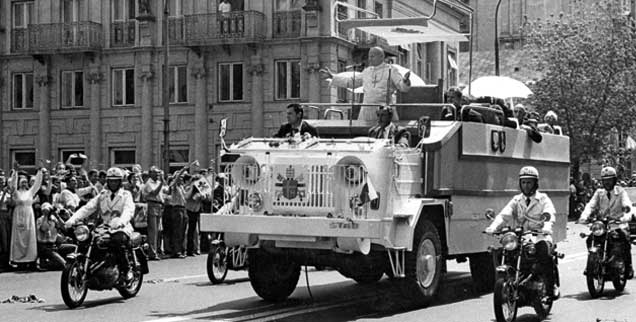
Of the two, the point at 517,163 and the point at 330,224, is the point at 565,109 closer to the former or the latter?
the point at 517,163

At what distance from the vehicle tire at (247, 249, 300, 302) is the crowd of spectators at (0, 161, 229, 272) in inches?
181

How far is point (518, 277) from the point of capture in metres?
11.9

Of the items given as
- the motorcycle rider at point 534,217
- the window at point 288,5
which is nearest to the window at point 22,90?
the window at point 288,5

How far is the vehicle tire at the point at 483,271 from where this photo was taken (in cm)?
1584

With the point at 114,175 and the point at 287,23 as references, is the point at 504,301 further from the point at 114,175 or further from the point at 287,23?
the point at 287,23

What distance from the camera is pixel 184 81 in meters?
41.1

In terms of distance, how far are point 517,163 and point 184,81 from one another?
86.4 feet

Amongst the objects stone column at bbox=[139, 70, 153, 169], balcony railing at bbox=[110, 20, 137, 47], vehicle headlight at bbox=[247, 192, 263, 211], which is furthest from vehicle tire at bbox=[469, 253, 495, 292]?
balcony railing at bbox=[110, 20, 137, 47]

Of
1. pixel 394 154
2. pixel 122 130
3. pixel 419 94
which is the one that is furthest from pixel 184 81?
pixel 394 154

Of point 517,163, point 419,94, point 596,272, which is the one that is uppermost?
point 419,94

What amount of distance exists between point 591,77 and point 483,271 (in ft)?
116

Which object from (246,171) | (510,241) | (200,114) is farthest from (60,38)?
(510,241)

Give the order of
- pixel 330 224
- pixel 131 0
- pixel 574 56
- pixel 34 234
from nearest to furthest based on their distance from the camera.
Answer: pixel 330 224, pixel 34 234, pixel 131 0, pixel 574 56

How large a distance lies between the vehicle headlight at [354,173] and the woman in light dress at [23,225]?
901cm
